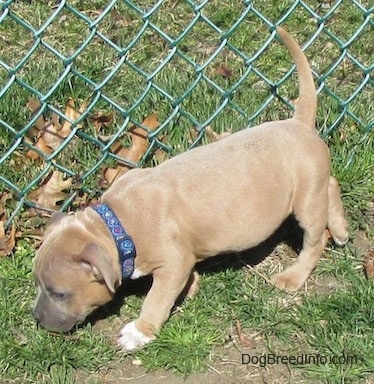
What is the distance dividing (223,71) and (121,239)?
168cm

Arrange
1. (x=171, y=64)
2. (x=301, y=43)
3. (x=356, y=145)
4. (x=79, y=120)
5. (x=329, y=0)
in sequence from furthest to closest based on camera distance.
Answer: (x=329, y=0)
(x=301, y=43)
(x=171, y=64)
(x=356, y=145)
(x=79, y=120)

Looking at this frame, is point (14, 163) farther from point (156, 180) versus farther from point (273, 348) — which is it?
point (273, 348)

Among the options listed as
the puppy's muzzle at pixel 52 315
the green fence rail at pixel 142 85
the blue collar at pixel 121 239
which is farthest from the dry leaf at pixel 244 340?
the green fence rail at pixel 142 85

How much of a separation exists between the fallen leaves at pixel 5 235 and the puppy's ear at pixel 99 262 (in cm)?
74

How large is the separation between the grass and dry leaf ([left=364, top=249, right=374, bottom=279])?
0.04m

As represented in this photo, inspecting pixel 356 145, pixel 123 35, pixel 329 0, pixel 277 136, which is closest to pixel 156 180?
pixel 277 136

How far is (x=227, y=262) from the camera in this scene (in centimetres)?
430

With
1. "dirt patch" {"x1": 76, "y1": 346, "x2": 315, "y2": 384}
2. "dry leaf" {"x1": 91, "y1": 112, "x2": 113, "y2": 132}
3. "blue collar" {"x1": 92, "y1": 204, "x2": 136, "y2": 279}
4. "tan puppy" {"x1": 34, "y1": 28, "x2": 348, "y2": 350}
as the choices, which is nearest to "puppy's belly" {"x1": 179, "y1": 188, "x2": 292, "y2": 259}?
"tan puppy" {"x1": 34, "y1": 28, "x2": 348, "y2": 350}

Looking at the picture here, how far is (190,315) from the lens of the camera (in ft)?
13.1

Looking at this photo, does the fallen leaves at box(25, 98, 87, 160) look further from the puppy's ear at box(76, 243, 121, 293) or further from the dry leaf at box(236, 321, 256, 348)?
the dry leaf at box(236, 321, 256, 348)

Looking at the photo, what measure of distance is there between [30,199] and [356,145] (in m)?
1.61

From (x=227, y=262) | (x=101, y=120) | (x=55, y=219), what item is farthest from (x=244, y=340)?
(x=101, y=120)

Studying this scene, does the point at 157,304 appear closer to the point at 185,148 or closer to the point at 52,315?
the point at 52,315

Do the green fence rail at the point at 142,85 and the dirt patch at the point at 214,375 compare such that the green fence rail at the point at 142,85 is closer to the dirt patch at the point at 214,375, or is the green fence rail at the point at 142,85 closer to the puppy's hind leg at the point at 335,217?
the puppy's hind leg at the point at 335,217
